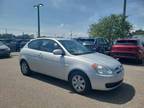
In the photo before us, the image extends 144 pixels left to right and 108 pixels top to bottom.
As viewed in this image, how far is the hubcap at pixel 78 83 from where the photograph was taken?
17.9 ft

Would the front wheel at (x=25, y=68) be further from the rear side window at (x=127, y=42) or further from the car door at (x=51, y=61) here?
the rear side window at (x=127, y=42)

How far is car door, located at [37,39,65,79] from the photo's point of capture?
6.06m

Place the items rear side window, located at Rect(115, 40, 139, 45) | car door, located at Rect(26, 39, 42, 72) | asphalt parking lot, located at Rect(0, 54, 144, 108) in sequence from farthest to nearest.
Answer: rear side window, located at Rect(115, 40, 139, 45), car door, located at Rect(26, 39, 42, 72), asphalt parking lot, located at Rect(0, 54, 144, 108)

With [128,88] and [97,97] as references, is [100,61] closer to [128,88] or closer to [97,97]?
[97,97]

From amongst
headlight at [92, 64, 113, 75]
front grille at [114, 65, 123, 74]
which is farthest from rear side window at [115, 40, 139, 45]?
headlight at [92, 64, 113, 75]

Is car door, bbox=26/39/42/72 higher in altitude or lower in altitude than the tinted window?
lower

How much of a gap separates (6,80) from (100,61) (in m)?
3.89

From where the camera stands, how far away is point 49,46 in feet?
22.0

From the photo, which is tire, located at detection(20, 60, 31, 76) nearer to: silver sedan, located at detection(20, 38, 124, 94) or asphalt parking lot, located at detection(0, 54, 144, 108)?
silver sedan, located at detection(20, 38, 124, 94)

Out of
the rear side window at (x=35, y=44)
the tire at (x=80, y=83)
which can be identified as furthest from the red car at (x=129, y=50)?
the tire at (x=80, y=83)

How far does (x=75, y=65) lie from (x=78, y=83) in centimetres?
56

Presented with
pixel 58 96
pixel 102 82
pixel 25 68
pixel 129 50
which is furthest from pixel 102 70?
pixel 129 50

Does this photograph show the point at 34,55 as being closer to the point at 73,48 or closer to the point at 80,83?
the point at 73,48

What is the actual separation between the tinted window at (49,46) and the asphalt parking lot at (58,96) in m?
1.26
